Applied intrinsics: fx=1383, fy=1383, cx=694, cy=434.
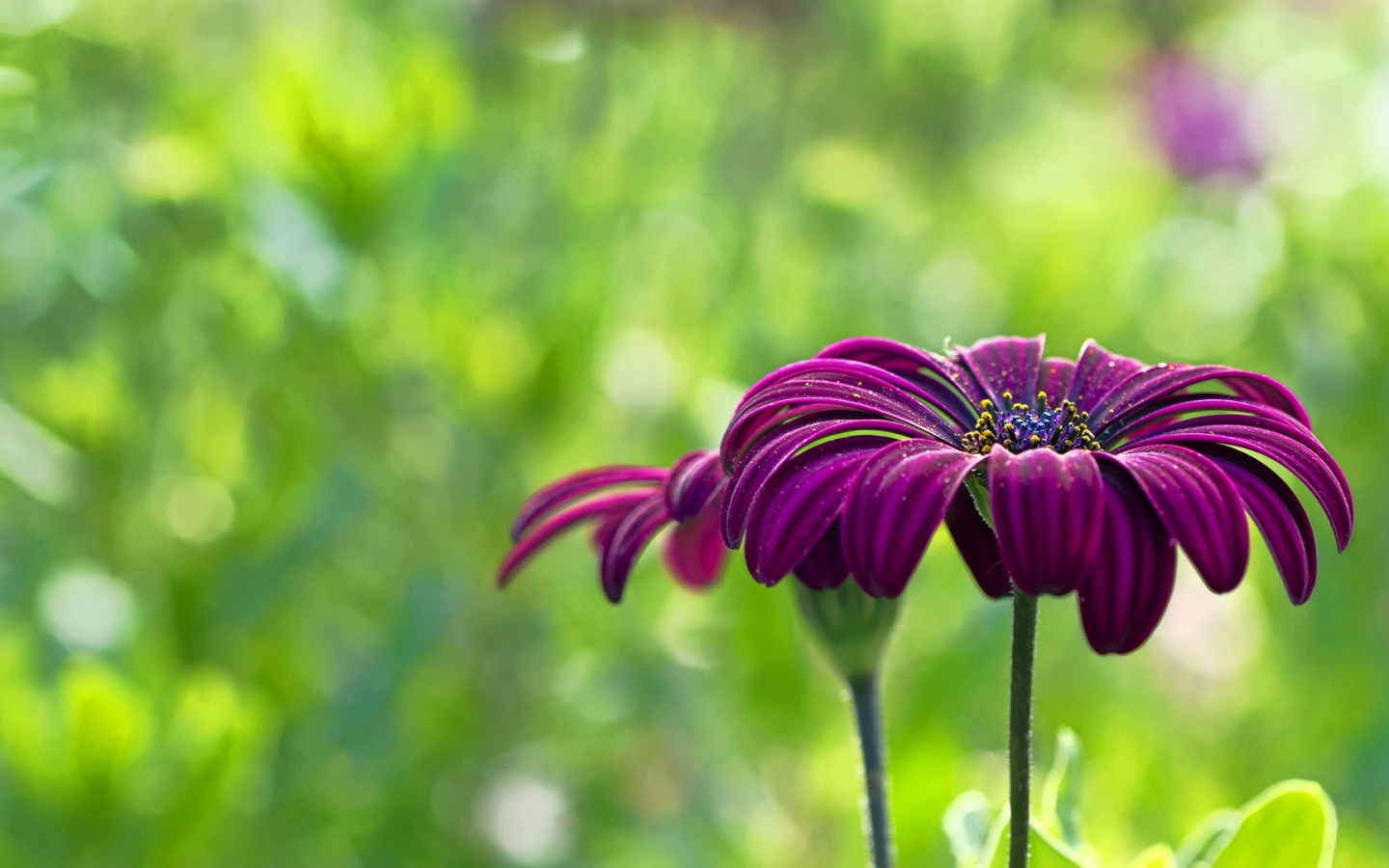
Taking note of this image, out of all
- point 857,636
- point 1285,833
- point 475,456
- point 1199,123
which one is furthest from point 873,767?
point 1199,123

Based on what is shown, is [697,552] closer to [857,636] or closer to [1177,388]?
[857,636]

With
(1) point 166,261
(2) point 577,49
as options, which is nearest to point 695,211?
(2) point 577,49

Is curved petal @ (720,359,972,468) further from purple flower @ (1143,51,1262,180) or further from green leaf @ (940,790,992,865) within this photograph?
purple flower @ (1143,51,1262,180)

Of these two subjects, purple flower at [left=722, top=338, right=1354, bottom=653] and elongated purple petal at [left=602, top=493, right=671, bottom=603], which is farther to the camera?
elongated purple petal at [left=602, top=493, right=671, bottom=603]

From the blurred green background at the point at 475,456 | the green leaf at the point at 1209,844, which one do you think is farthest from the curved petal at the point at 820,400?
the blurred green background at the point at 475,456

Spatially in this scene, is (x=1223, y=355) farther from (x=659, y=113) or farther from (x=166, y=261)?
(x=166, y=261)

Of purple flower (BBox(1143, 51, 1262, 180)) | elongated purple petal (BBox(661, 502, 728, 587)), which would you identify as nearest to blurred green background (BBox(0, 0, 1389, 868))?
elongated purple petal (BBox(661, 502, 728, 587))

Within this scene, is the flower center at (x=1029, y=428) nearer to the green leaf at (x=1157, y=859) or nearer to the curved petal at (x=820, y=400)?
the curved petal at (x=820, y=400)

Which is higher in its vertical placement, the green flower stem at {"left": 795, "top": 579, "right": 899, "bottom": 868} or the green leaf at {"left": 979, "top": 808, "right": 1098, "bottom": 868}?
the green flower stem at {"left": 795, "top": 579, "right": 899, "bottom": 868}
